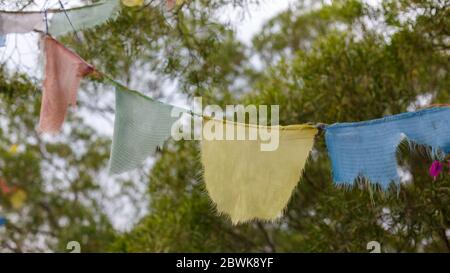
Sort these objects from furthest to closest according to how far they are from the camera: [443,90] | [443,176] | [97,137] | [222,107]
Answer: [97,137], [222,107], [443,90], [443,176]

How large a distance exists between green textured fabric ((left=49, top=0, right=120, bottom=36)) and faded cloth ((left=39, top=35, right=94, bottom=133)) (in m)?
0.34

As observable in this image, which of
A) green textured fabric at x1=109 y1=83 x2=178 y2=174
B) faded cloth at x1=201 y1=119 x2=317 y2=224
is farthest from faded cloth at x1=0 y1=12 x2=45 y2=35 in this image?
faded cloth at x1=201 y1=119 x2=317 y2=224

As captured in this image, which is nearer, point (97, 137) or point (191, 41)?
point (191, 41)

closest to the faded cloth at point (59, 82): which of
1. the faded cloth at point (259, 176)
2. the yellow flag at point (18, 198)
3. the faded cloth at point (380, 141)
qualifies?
the faded cloth at point (259, 176)

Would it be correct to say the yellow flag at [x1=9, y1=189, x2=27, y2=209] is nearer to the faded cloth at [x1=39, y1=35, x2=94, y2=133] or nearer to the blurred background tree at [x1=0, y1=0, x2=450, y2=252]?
the blurred background tree at [x1=0, y1=0, x2=450, y2=252]

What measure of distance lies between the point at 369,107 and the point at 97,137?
338 cm

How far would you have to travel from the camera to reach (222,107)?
4219mm

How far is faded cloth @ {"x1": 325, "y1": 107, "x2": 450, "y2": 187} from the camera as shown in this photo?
1929mm

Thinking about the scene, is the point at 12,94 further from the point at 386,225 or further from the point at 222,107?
the point at 386,225

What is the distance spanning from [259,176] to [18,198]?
16.3 feet

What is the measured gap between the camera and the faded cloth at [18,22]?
2377mm

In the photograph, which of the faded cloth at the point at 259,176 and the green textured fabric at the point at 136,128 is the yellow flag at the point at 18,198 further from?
the faded cloth at the point at 259,176
